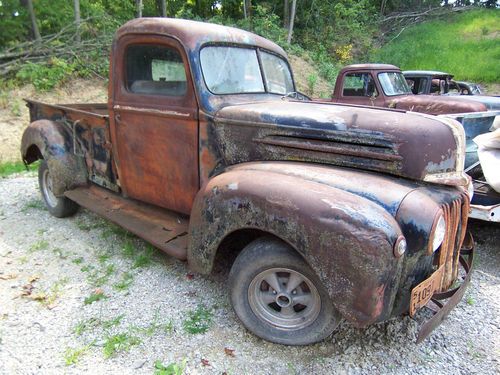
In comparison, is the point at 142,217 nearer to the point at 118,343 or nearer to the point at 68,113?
the point at 118,343

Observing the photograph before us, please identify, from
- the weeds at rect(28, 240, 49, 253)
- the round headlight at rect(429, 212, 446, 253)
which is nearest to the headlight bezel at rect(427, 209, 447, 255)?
the round headlight at rect(429, 212, 446, 253)

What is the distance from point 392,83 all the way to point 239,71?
480 cm

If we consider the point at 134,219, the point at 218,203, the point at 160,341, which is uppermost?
the point at 218,203

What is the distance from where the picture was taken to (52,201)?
453 cm

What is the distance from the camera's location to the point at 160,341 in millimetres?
2592

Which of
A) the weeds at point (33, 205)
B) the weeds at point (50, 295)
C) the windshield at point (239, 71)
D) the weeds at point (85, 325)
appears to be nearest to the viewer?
the weeds at point (85, 325)

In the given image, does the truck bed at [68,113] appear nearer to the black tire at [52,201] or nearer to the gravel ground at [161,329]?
the black tire at [52,201]

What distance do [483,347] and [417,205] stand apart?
1.20 m

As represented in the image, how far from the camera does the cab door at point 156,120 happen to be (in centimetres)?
309

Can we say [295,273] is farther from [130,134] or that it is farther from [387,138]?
[130,134]

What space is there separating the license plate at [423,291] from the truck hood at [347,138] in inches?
22.7

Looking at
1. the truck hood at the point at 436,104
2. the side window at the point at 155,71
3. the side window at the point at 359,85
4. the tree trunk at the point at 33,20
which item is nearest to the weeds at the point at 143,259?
the side window at the point at 155,71

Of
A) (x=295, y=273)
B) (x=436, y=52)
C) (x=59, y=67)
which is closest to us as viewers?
(x=295, y=273)

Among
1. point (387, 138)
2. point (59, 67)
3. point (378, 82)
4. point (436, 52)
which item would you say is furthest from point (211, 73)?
point (436, 52)
